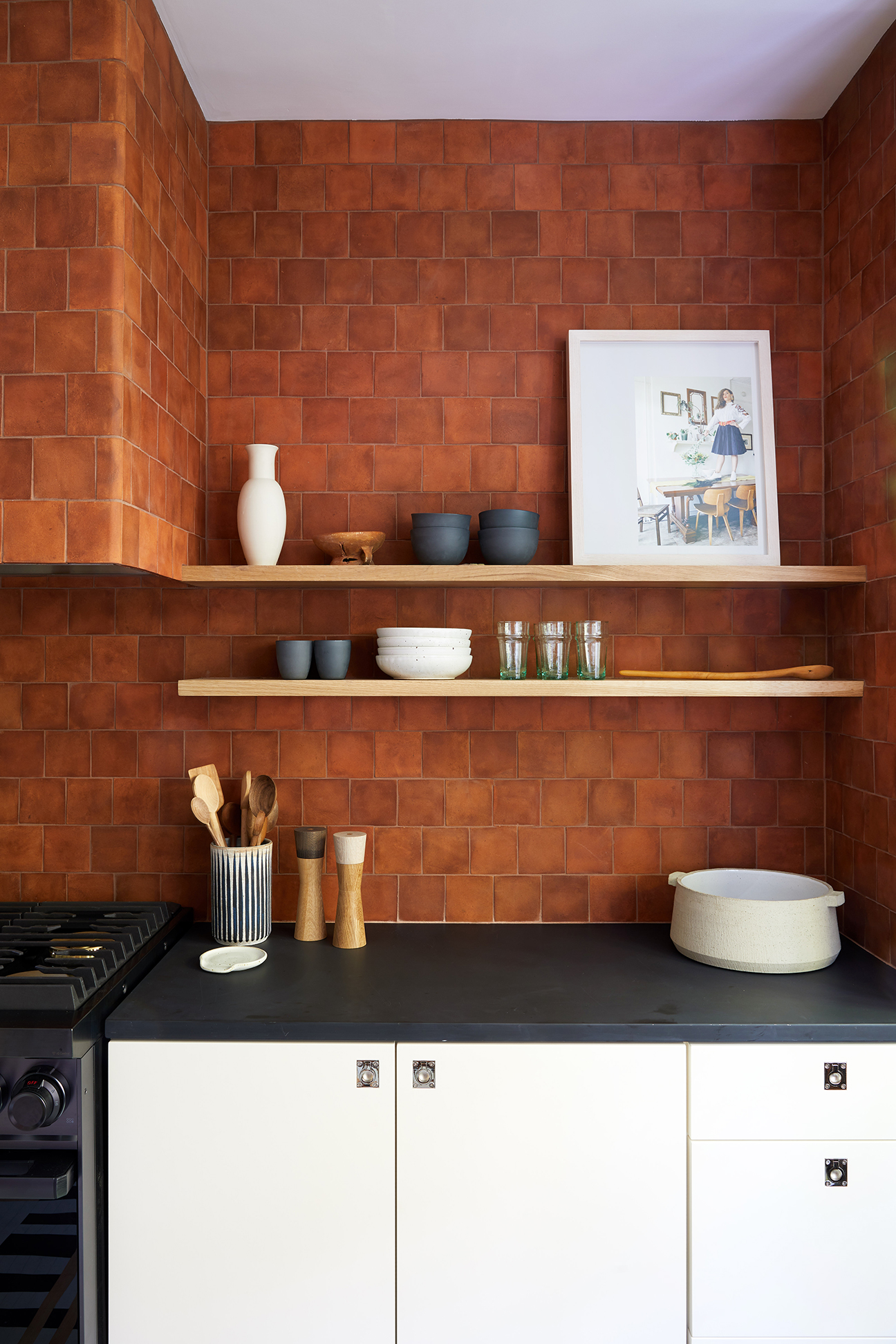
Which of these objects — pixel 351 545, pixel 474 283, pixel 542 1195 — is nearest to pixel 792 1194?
pixel 542 1195

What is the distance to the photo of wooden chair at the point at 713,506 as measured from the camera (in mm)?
2174

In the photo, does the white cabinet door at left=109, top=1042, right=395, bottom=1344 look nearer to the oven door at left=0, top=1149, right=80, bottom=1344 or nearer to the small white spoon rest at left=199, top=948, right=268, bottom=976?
the oven door at left=0, top=1149, right=80, bottom=1344

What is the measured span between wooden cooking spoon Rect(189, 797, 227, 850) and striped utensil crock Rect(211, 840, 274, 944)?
0.03 meters

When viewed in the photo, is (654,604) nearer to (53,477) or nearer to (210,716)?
(210,716)

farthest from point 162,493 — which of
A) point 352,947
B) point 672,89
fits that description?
point 672,89

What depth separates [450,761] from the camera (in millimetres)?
2240

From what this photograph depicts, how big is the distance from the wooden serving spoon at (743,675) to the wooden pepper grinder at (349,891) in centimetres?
78

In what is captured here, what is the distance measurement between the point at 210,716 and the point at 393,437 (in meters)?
0.89

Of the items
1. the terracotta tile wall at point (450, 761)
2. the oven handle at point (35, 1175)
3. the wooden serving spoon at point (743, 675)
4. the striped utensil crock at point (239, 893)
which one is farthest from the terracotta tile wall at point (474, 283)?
the oven handle at point (35, 1175)

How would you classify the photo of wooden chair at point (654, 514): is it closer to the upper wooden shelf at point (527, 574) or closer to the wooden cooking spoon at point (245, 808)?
the upper wooden shelf at point (527, 574)

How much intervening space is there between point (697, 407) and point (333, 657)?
1145 millimetres

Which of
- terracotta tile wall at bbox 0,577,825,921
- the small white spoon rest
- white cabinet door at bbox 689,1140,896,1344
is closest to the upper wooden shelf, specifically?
terracotta tile wall at bbox 0,577,825,921

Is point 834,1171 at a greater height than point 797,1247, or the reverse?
point 834,1171

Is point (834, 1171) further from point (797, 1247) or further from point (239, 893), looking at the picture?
point (239, 893)
